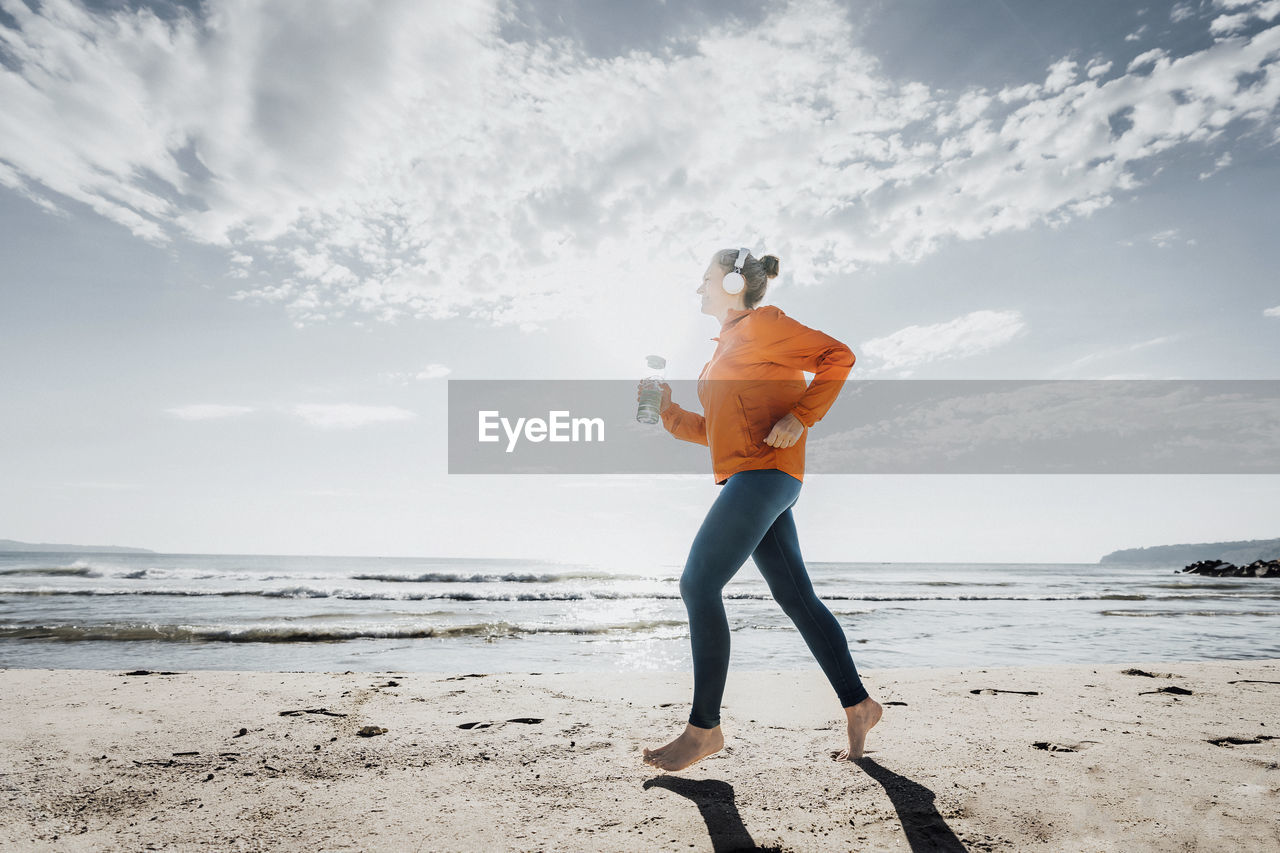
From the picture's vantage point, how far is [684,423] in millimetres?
2916

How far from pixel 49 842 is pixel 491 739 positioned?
57.5 inches

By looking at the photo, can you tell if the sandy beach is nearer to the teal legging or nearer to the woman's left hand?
the teal legging

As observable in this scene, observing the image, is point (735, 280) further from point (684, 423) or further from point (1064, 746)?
point (1064, 746)

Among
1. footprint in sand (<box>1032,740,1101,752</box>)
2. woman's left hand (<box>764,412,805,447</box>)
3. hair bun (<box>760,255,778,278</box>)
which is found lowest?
footprint in sand (<box>1032,740,1101,752</box>)

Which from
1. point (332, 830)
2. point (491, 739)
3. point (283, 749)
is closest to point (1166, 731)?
point (491, 739)

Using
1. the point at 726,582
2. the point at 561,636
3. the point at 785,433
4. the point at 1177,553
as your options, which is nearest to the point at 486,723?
the point at 726,582

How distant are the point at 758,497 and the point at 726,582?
12.9 inches

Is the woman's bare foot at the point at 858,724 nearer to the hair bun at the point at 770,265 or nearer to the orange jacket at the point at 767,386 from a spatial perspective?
the orange jacket at the point at 767,386

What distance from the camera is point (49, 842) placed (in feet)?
5.84

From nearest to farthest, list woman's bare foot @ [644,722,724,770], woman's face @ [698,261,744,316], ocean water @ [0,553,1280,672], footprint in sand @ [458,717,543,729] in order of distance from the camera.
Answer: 1. woman's bare foot @ [644,722,724,770]
2. woman's face @ [698,261,744,316]
3. footprint in sand @ [458,717,543,729]
4. ocean water @ [0,553,1280,672]

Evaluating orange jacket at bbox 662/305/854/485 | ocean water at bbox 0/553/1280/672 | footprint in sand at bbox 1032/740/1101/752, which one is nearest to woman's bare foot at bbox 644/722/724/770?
orange jacket at bbox 662/305/854/485

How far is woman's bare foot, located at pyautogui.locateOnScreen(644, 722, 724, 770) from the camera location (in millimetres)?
Answer: 2336

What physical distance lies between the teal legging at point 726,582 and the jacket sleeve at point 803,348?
368 millimetres

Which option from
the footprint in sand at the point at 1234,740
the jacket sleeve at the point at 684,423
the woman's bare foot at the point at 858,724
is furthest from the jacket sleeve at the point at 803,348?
the footprint in sand at the point at 1234,740
